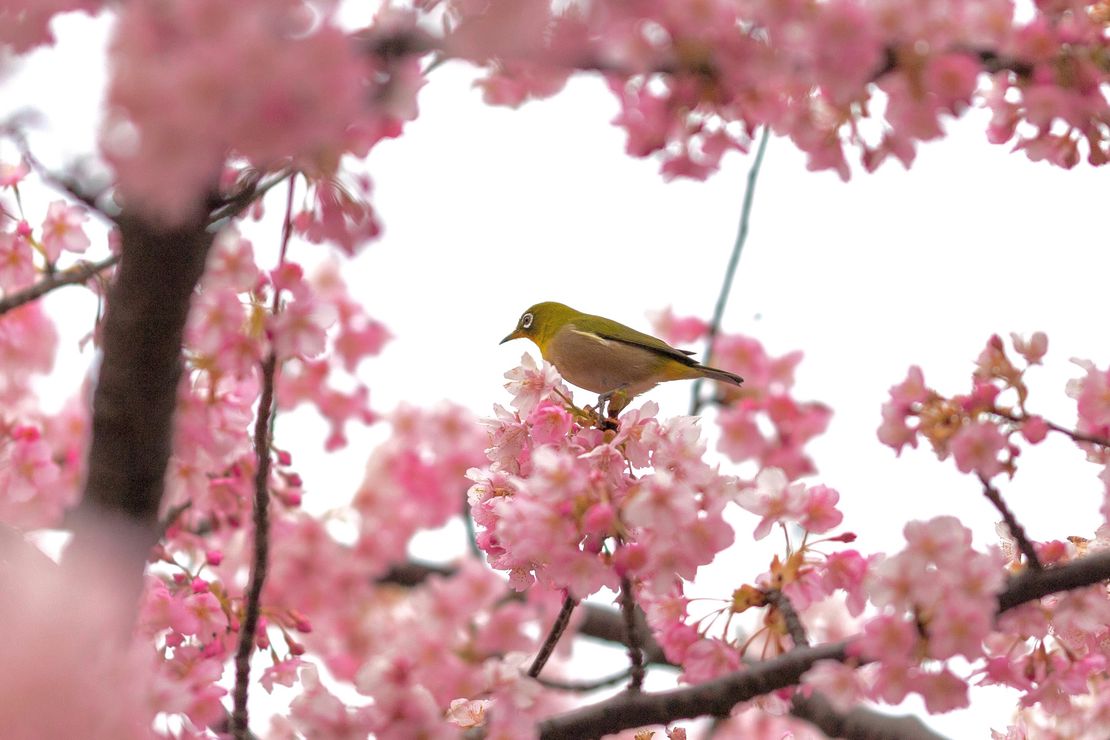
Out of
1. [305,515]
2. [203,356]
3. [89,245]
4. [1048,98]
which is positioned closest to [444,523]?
[305,515]

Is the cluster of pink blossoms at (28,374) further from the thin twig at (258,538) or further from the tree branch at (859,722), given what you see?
the tree branch at (859,722)

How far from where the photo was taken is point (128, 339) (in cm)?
230

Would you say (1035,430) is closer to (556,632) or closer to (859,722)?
(556,632)

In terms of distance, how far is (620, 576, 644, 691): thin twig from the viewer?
2.75m

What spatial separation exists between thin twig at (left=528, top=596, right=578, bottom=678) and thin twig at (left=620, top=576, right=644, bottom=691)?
0.20 m

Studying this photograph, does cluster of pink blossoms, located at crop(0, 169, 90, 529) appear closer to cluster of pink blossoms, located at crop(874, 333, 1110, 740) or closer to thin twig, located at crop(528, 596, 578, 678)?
thin twig, located at crop(528, 596, 578, 678)

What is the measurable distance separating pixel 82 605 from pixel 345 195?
1.02 metres

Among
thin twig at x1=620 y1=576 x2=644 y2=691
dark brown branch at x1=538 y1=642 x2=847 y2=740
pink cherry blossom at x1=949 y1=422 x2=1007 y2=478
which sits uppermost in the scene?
pink cherry blossom at x1=949 y1=422 x2=1007 y2=478

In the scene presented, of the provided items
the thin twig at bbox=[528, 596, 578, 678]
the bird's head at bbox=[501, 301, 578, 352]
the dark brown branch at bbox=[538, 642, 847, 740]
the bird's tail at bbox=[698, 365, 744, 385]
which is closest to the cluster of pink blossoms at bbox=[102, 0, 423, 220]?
the thin twig at bbox=[528, 596, 578, 678]

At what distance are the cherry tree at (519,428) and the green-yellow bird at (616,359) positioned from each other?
162cm

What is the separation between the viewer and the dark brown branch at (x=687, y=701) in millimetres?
2828

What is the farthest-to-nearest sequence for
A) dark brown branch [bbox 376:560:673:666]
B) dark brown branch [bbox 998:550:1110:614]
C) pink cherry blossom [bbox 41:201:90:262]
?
dark brown branch [bbox 376:560:673:666] → pink cherry blossom [bbox 41:201:90:262] → dark brown branch [bbox 998:550:1110:614]

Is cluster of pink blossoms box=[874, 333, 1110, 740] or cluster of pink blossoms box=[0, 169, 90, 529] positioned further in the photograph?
cluster of pink blossoms box=[0, 169, 90, 529]

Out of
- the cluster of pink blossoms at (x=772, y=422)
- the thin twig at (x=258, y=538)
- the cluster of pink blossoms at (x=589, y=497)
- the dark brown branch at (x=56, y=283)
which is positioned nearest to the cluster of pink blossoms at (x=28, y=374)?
the dark brown branch at (x=56, y=283)
